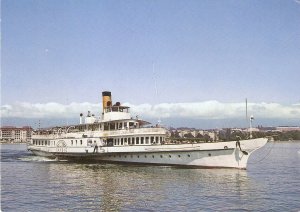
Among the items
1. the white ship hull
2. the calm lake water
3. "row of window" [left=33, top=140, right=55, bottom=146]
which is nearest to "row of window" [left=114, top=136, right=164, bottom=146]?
the white ship hull

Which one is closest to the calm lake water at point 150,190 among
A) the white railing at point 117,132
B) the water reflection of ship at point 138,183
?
the water reflection of ship at point 138,183

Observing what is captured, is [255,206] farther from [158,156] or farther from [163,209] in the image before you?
[158,156]

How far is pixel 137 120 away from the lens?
4094 cm

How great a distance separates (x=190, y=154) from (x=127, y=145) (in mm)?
6832

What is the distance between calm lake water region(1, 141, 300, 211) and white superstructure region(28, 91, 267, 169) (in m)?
1.38

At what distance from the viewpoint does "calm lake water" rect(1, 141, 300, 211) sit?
20.4m

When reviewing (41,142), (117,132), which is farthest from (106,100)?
(41,142)

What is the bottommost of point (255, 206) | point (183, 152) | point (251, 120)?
point (255, 206)

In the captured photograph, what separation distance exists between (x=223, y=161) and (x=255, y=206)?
13.9m

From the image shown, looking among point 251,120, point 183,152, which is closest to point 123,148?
point 183,152

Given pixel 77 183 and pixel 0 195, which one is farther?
pixel 77 183

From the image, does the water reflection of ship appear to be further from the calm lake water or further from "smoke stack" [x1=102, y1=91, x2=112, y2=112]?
"smoke stack" [x1=102, y1=91, x2=112, y2=112]

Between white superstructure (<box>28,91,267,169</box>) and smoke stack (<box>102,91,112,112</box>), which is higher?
smoke stack (<box>102,91,112,112</box>)

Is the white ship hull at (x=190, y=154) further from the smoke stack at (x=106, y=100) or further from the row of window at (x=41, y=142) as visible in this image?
the row of window at (x=41, y=142)
